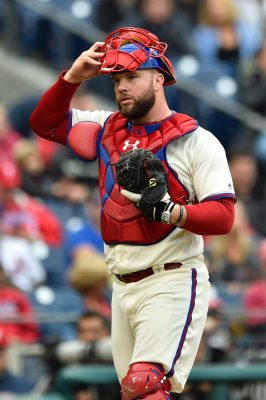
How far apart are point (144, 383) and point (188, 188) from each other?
89 centimetres

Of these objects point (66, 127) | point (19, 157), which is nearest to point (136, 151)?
point (66, 127)

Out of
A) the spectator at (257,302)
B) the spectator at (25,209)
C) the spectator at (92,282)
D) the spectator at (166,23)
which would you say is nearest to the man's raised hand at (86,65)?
the spectator at (92,282)

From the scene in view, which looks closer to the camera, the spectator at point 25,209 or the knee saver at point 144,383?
the knee saver at point 144,383

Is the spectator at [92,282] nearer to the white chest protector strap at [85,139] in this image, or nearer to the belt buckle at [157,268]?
the white chest protector strap at [85,139]

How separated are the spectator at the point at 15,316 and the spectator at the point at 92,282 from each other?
402 millimetres

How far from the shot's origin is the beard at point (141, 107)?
5398 millimetres

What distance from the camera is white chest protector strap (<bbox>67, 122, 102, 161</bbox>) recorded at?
5.63 m

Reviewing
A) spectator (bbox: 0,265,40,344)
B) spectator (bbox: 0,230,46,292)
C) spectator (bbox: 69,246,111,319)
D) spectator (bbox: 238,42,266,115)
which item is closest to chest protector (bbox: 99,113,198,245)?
spectator (bbox: 0,265,40,344)

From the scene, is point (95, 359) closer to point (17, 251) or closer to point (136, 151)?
point (17, 251)

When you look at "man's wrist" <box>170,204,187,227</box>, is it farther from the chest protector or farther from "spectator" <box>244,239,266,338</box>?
"spectator" <box>244,239,266,338</box>

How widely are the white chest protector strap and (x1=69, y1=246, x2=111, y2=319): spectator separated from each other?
3063 mm

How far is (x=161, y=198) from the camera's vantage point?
517 centimetres

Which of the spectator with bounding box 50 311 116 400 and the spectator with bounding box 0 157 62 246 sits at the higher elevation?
the spectator with bounding box 0 157 62 246

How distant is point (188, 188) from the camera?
5.42m
